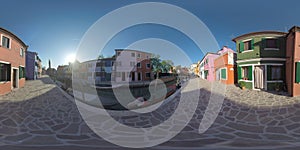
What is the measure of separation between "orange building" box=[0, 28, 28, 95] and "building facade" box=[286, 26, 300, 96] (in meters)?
8.58

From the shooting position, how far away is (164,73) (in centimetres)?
930

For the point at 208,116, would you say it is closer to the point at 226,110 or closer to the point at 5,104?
the point at 226,110

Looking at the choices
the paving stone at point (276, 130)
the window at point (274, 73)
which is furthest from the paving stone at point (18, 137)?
the window at point (274, 73)

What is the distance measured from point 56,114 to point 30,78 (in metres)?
3.30

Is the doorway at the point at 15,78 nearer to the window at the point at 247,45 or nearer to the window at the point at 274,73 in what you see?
the window at the point at 247,45

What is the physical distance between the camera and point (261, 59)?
11.3ft

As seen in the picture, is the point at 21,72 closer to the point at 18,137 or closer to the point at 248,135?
the point at 18,137

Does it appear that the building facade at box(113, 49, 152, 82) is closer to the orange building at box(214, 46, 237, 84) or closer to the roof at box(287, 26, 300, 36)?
the orange building at box(214, 46, 237, 84)

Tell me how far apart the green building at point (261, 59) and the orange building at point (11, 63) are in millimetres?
7136

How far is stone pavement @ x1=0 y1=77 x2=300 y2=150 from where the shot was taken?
2.07m

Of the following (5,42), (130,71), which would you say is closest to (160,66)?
(130,71)

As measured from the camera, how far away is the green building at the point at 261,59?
325 centimetres

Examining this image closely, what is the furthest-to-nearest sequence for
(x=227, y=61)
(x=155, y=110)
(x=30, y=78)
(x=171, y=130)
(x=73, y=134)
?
(x=30, y=78) → (x=155, y=110) → (x=227, y=61) → (x=171, y=130) → (x=73, y=134)

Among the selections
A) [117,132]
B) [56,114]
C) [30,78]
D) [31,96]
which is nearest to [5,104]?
[31,96]
